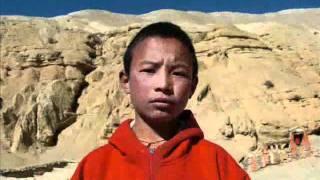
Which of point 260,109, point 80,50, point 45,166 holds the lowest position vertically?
point 45,166

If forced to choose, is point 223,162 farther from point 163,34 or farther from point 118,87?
point 118,87

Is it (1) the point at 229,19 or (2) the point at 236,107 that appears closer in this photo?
(2) the point at 236,107

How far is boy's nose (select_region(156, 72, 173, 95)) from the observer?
2549 mm

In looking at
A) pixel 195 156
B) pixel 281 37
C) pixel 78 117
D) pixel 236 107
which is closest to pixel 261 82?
pixel 236 107

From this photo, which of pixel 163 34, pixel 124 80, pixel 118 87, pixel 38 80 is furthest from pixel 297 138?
pixel 163 34

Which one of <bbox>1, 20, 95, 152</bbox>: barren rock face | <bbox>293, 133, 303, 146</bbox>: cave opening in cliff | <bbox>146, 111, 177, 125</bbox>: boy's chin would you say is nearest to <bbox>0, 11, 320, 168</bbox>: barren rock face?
<bbox>1, 20, 95, 152</bbox>: barren rock face

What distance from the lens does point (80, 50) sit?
1542 inches

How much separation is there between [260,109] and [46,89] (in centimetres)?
1340

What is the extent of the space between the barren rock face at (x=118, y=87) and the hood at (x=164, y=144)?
79.5 feet

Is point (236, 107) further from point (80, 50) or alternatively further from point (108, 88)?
point (80, 50)

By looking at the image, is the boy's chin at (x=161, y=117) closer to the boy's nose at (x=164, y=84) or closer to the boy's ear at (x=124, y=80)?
the boy's nose at (x=164, y=84)

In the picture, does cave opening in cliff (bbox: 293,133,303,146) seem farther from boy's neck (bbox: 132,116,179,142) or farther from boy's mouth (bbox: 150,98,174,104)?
boy's mouth (bbox: 150,98,174,104)

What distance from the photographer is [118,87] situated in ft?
117

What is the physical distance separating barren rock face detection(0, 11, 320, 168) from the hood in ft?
79.5
